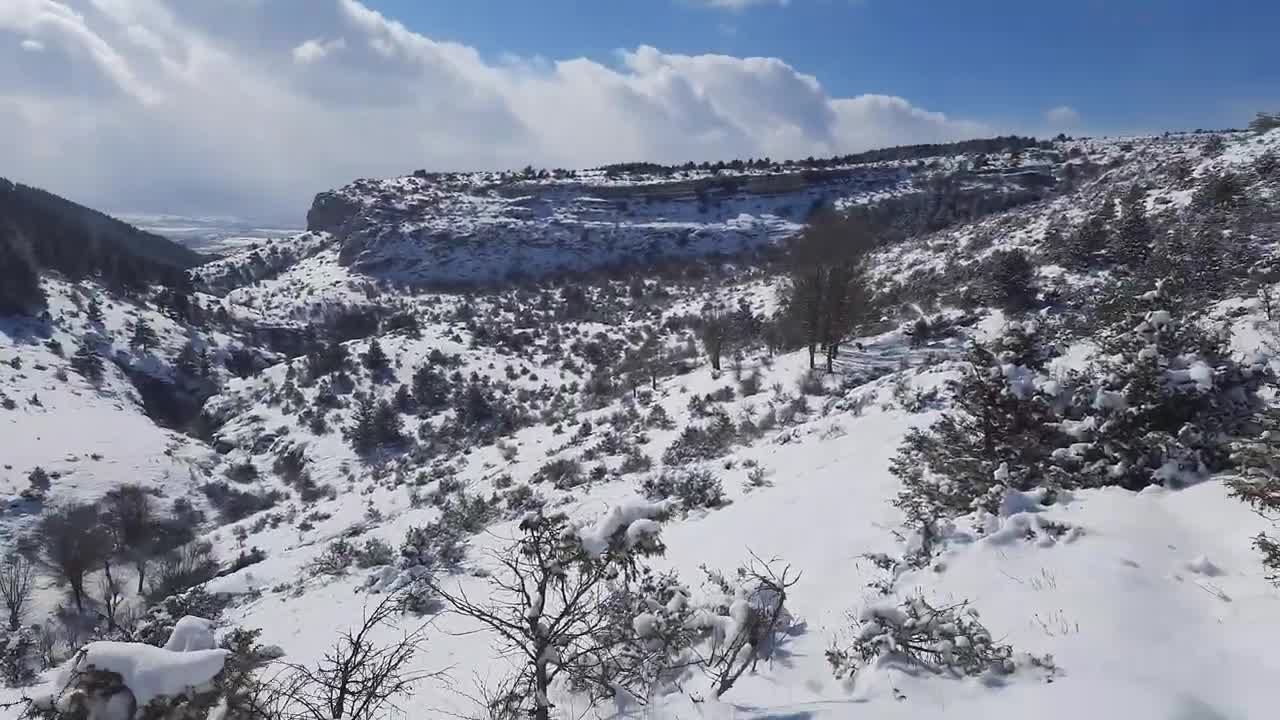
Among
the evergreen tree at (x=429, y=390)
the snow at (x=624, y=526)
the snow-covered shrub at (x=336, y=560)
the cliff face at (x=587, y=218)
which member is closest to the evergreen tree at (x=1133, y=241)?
A: the snow at (x=624, y=526)

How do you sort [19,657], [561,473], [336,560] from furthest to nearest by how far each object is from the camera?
1. [561,473]
2. [336,560]
3. [19,657]

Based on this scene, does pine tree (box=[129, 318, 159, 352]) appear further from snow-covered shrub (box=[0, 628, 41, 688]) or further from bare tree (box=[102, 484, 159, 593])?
snow-covered shrub (box=[0, 628, 41, 688])

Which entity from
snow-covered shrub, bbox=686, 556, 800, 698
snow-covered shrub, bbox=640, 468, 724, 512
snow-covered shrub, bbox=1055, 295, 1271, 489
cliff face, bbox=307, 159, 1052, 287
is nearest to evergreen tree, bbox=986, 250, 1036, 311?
snow-covered shrub, bbox=1055, 295, 1271, 489

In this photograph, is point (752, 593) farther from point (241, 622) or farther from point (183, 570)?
point (183, 570)

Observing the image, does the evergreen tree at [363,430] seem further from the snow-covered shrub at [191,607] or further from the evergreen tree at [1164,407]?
the evergreen tree at [1164,407]

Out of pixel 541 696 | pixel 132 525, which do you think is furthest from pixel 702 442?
pixel 132 525

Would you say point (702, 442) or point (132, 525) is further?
point (132, 525)

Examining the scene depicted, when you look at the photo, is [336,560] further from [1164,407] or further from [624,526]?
[1164,407]

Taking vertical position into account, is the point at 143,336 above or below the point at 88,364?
above
